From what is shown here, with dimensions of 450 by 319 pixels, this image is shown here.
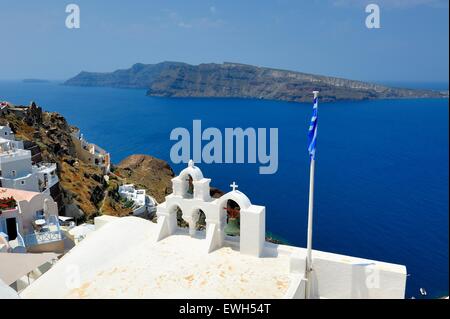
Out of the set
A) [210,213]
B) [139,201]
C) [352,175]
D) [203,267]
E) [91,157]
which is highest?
[210,213]

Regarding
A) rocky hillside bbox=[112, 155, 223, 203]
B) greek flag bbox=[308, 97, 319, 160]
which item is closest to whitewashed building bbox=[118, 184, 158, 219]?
rocky hillside bbox=[112, 155, 223, 203]

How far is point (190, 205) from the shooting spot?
1306 centimetres

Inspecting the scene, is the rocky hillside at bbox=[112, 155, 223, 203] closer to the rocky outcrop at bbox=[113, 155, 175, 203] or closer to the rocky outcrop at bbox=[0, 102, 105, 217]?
the rocky outcrop at bbox=[113, 155, 175, 203]

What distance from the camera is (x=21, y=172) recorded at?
78.9ft

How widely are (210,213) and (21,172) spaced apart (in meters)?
16.9

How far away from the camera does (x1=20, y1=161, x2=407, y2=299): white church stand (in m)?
Answer: 10.3

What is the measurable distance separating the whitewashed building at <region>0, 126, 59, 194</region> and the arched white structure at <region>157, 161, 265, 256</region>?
14.2 m

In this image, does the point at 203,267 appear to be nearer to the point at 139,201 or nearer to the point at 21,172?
the point at 21,172

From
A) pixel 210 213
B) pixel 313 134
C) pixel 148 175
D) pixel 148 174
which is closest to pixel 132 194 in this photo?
pixel 148 175

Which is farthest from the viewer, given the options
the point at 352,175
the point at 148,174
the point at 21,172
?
the point at 352,175

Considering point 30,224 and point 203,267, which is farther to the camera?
point 30,224

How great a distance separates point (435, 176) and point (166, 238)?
230ft

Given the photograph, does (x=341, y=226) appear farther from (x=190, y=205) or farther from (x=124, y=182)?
(x=190, y=205)

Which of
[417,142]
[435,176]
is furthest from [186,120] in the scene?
[435,176]
